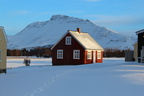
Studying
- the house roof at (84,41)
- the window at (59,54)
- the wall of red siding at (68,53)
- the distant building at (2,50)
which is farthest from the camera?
the window at (59,54)

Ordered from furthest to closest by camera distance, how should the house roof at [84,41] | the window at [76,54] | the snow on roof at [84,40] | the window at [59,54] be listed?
1. the window at [59,54]
2. the snow on roof at [84,40]
3. the window at [76,54]
4. the house roof at [84,41]

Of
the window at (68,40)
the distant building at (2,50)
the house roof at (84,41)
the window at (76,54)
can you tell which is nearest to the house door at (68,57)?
the window at (76,54)

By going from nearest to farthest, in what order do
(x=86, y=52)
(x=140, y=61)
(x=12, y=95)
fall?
(x=12, y=95) < (x=140, y=61) < (x=86, y=52)

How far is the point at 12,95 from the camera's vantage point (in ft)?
44.3

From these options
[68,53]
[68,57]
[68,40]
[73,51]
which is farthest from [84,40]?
[68,57]

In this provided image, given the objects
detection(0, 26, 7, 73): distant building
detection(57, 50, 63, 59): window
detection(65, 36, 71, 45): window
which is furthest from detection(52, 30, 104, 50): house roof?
detection(0, 26, 7, 73): distant building

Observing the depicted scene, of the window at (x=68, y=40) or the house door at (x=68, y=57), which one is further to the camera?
the window at (x=68, y=40)

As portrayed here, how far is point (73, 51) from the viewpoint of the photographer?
43656mm

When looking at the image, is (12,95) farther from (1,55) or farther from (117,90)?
(1,55)

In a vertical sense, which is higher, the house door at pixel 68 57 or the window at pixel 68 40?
the window at pixel 68 40

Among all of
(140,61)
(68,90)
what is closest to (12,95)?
(68,90)

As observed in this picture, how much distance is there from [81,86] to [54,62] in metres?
29.9

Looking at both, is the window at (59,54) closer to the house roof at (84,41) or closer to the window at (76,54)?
the window at (76,54)

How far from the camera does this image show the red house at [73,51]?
141 ft
